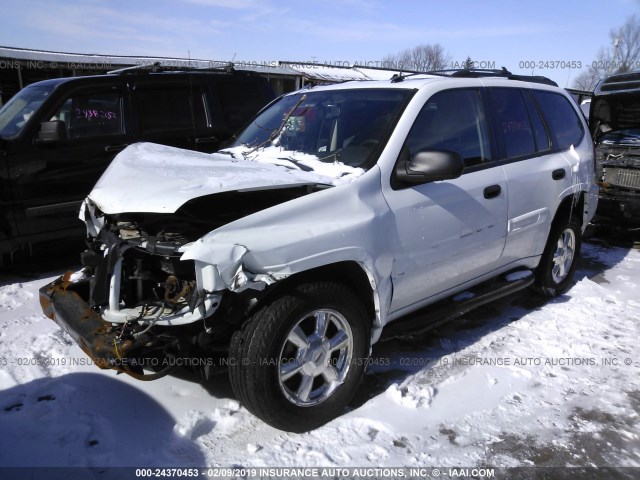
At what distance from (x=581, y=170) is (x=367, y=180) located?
2.86 metres

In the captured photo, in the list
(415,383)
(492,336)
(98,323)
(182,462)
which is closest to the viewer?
(182,462)

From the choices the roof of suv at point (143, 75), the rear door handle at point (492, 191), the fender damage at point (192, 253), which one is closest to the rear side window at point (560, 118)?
the rear door handle at point (492, 191)

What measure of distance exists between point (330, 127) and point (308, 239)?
3.90ft

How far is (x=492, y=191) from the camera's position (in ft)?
11.9

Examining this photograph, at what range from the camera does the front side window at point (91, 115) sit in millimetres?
5301

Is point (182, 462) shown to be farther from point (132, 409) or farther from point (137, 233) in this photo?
point (137, 233)

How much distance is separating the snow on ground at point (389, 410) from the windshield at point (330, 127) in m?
1.52

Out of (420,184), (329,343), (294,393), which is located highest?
(420,184)

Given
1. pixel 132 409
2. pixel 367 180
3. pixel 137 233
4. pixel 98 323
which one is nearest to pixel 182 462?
pixel 132 409

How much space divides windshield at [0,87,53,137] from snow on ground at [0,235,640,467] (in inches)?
81.2

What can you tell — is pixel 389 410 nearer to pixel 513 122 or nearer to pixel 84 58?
pixel 513 122

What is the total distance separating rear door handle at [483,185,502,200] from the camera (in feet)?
11.7

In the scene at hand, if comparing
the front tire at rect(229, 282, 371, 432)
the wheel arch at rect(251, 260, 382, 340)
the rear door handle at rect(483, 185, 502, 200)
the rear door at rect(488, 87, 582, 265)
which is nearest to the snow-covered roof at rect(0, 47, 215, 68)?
the rear door at rect(488, 87, 582, 265)

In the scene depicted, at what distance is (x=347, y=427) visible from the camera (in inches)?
112
